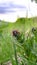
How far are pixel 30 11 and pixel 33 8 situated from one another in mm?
69

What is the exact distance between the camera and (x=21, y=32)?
5.33 feet

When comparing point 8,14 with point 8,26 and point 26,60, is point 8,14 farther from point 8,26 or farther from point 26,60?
point 26,60

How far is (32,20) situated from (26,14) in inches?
3.4

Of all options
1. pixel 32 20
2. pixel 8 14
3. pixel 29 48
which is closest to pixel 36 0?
→ pixel 32 20

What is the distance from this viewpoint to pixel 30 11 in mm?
1737

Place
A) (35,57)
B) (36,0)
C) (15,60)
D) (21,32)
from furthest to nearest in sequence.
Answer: (36,0), (21,32), (35,57), (15,60)

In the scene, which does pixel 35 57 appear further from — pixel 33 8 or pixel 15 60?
pixel 33 8

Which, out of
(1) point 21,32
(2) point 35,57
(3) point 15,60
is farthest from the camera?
(1) point 21,32

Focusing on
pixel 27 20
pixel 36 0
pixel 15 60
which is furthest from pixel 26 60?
pixel 36 0

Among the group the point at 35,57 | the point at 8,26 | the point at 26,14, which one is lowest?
the point at 35,57

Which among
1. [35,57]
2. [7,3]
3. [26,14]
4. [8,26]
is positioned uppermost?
[7,3]

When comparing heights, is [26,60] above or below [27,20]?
below

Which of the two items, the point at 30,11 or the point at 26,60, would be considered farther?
the point at 30,11

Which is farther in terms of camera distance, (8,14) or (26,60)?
(8,14)
